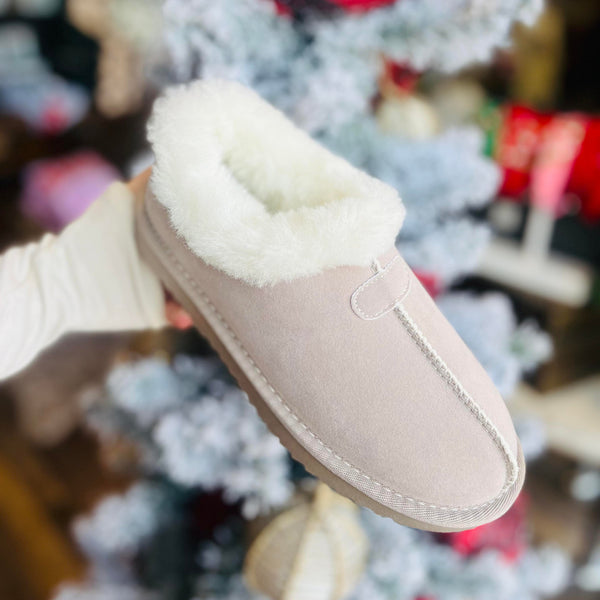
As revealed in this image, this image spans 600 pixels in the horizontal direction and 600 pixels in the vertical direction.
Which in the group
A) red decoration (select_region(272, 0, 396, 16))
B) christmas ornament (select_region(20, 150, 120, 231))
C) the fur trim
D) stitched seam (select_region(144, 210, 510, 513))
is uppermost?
red decoration (select_region(272, 0, 396, 16))

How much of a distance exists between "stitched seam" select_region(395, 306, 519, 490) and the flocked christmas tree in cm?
22

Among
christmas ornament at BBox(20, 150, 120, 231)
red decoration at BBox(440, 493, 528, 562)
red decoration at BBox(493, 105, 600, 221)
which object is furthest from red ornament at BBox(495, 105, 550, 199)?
christmas ornament at BBox(20, 150, 120, 231)

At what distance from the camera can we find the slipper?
0.37m

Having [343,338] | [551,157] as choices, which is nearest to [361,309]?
[343,338]

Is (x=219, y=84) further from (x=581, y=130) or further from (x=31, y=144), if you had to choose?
(x=31, y=144)

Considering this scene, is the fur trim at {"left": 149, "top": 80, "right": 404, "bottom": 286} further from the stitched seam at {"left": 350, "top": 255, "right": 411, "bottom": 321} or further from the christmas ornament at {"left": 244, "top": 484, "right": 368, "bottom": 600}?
the christmas ornament at {"left": 244, "top": 484, "right": 368, "bottom": 600}

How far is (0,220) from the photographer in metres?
1.61

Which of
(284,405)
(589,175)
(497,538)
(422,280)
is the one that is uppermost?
(284,405)

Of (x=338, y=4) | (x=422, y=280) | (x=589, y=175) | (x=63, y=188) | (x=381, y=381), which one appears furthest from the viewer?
(x=63, y=188)

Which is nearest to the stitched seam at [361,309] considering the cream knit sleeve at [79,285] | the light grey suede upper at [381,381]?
the light grey suede upper at [381,381]

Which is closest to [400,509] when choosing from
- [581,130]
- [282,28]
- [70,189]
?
[282,28]

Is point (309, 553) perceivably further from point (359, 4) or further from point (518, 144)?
point (518, 144)

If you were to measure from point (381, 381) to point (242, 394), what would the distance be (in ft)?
0.80

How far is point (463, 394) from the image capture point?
1.25 ft
